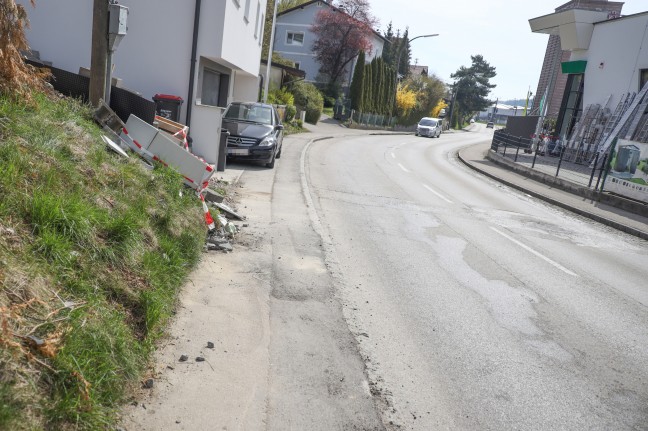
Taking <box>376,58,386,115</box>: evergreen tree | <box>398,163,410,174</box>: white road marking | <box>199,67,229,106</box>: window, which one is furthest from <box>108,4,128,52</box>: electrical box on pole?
<box>376,58,386,115</box>: evergreen tree

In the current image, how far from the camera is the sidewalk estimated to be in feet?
46.6

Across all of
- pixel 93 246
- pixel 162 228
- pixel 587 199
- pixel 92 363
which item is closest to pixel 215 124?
pixel 162 228

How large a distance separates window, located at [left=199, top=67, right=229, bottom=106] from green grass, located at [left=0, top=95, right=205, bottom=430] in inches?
493

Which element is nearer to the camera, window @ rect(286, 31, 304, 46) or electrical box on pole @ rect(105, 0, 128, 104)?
electrical box on pole @ rect(105, 0, 128, 104)

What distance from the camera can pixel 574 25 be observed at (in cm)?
2931

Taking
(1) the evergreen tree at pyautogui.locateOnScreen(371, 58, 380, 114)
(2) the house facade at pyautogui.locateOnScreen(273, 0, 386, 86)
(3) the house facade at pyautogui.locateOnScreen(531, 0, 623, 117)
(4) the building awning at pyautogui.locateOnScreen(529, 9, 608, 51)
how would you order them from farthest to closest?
1. (2) the house facade at pyautogui.locateOnScreen(273, 0, 386, 86)
2. (1) the evergreen tree at pyautogui.locateOnScreen(371, 58, 380, 114)
3. (3) the house facade at pyautogui.locateOnScreen(531, 0, 623, 117)
4. (4) the building awning at pyautogui.locateOnScreen(529, 9, 608, 51)

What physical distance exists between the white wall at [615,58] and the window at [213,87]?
1882 cm

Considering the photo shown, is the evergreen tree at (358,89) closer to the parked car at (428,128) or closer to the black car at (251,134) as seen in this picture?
the parked car at (428,128)

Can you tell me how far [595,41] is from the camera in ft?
95.6

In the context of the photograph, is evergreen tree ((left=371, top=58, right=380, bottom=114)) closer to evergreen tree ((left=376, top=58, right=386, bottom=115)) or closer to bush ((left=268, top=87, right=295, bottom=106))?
evergreen tree ((left=376, top=58, right=386, bottom=115))

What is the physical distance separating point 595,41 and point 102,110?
28.6 metres

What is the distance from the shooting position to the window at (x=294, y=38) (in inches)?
2285

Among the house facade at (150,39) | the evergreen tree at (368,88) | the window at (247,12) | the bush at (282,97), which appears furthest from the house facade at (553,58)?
the house facade at (150,39)

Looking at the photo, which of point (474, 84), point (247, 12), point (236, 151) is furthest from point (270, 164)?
point (474, 84)
